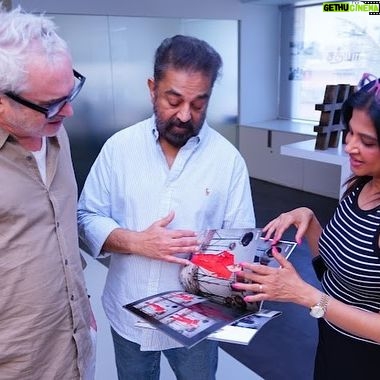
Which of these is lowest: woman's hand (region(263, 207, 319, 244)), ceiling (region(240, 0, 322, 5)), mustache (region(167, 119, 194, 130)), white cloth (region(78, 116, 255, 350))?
woman's hand (region(263, 207, 319, 244))

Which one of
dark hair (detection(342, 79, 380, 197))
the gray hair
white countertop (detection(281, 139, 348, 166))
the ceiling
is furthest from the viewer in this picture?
the ceiling

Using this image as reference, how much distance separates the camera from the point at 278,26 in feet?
18.3

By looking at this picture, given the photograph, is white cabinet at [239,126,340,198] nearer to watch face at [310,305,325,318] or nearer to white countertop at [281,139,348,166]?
white countertop at [281,139,348,166]

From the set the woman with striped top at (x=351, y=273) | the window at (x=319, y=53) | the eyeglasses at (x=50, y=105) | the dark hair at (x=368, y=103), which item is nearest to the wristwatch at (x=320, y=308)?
the woman with striped top at (x=351, y=273)

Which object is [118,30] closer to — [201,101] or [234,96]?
[234,96]

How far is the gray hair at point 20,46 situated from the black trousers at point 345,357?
1.06 meters

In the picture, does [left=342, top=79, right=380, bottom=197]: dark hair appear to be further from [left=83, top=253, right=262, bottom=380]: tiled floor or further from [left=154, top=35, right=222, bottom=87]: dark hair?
[left=83, top=253, right=262, bottom=380]: tiled floor

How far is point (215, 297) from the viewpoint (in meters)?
1.14

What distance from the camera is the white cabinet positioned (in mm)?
4883

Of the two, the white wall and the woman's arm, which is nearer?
the woman's arm

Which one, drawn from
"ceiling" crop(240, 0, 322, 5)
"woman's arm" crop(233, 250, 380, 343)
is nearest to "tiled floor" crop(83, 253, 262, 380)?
"woman's arm" crop(233, 250, 380, 343)

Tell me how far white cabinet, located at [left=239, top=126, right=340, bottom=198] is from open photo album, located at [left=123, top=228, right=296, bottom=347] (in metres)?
3.91

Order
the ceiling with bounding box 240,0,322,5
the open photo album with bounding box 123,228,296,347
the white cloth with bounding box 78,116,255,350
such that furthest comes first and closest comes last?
the ceiling with bounding box 240,0,322,5 → the white cloth with bounding box 78,116,255,350 → the open photo album with bounding box 123,228,296,347

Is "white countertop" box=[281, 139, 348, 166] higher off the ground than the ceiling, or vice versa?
the ceiling
